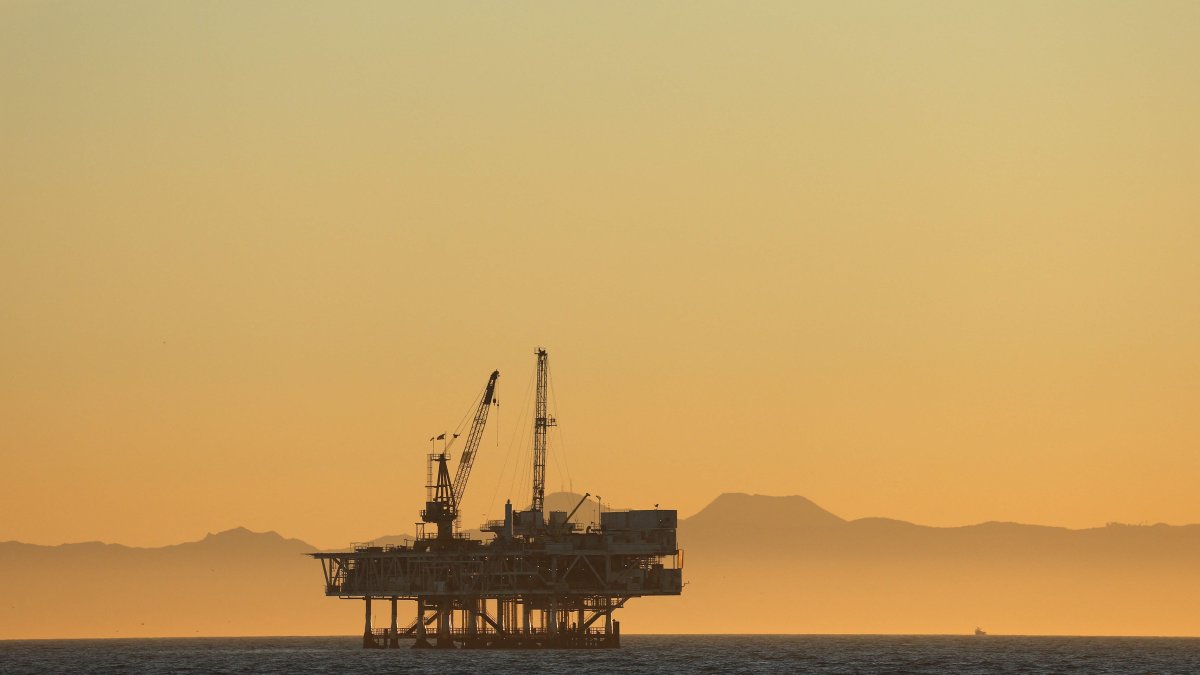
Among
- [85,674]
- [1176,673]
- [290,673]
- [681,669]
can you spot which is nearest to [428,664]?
[290,673]

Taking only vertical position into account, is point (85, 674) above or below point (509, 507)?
below

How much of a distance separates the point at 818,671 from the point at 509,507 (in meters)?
34.8

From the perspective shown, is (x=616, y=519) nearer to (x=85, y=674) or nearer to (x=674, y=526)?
(x=674, y=526)

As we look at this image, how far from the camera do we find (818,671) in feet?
630

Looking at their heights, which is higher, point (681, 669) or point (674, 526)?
point (674, 526)

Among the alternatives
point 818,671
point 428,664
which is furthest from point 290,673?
point 818,671

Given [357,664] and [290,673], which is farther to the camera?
[357,664]

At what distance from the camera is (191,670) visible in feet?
648

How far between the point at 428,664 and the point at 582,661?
47.7 ft

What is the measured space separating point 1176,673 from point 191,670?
99.2 m

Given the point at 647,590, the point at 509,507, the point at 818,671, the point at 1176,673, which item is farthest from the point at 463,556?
the point at 1176,673

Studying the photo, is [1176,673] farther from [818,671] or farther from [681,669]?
[681,669]

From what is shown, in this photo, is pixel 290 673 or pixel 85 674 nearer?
pixel 290 673

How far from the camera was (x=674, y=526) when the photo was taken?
618ft
